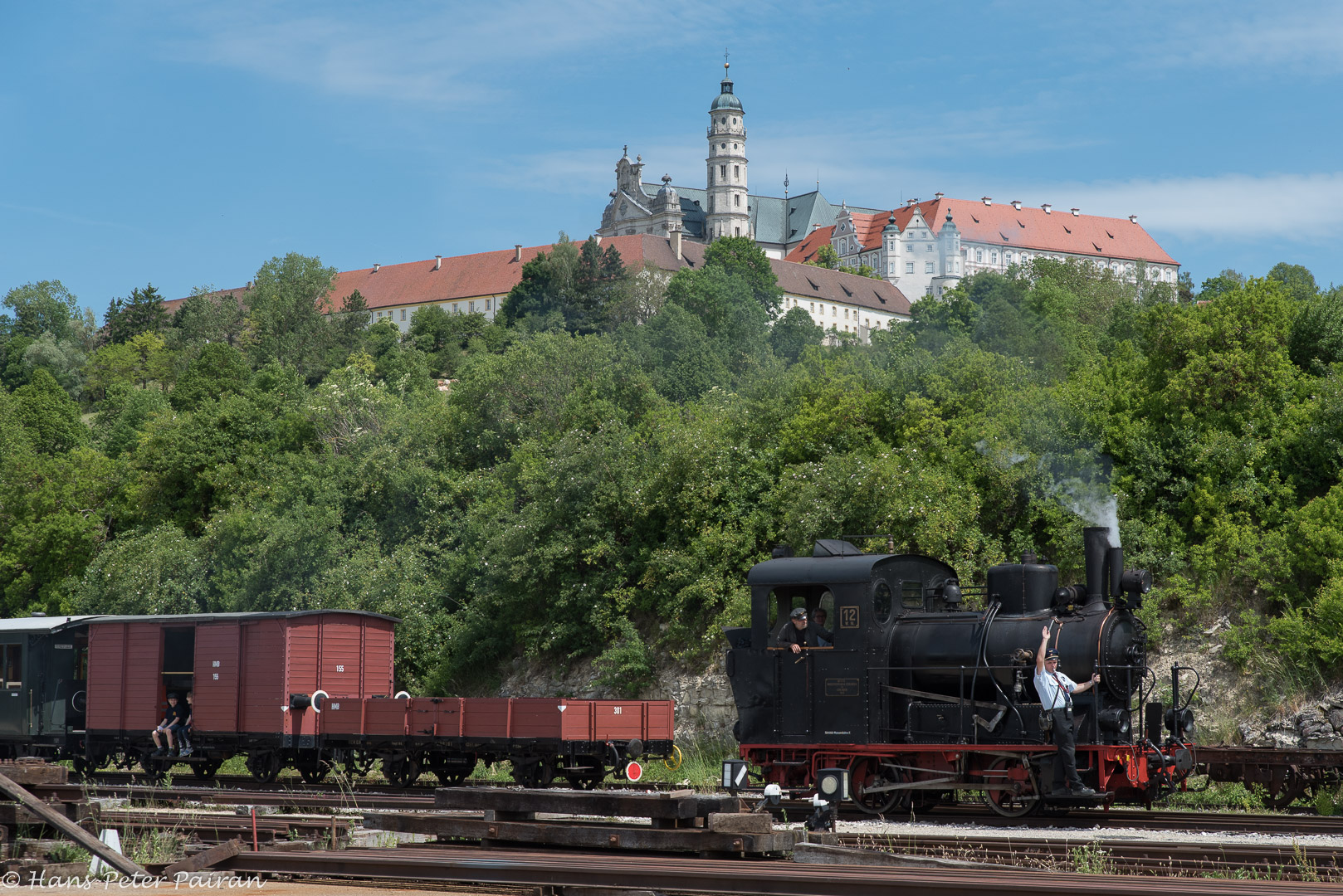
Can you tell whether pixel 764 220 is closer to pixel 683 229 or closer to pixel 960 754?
pixel 683 229

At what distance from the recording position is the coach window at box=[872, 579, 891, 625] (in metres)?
15.3

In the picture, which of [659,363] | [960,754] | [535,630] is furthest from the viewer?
[659,363]

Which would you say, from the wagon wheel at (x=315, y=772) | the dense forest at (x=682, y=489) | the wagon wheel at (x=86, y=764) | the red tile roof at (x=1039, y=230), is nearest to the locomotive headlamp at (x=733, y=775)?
the wagon wheel at (x=315, y=772)

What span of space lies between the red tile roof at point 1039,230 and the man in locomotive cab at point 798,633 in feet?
509

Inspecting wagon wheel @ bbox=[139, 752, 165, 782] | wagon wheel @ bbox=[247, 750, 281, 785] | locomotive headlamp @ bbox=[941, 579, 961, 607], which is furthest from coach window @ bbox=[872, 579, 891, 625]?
wagon wheel @ bbox=[139, 752, 165, 782]

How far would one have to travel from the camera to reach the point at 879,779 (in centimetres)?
1515

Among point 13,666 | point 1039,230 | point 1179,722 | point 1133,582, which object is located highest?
point 1039,230

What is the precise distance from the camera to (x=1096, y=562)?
576 inches

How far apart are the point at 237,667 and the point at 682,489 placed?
12.4 m

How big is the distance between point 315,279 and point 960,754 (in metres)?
104

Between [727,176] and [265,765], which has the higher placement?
[727,176]

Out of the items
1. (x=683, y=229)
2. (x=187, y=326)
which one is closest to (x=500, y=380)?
(x=187, y=326)

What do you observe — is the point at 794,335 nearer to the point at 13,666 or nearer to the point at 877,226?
the point at 13,666

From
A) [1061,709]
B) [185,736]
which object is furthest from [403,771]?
[1061,709]
